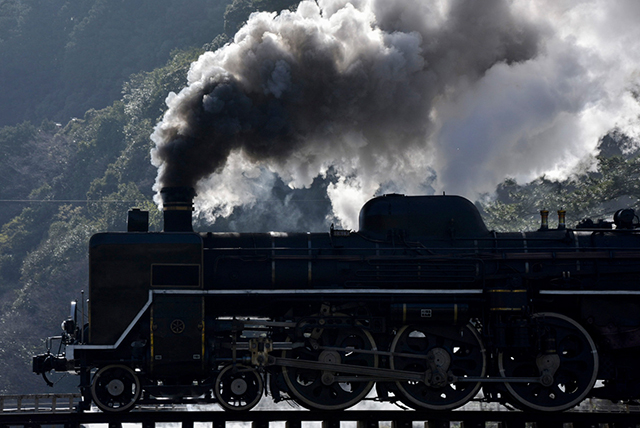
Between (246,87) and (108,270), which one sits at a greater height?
(246,87)

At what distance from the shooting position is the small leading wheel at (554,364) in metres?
14.1

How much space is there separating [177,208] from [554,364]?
7855 millimetres

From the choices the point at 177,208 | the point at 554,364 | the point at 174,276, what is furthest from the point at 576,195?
the point at 174,276

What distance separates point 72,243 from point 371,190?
4355cm

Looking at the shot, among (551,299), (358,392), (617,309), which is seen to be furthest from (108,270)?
(617,309)

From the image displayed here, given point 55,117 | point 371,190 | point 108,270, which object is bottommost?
point 108,270

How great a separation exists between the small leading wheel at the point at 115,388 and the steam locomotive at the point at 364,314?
26mm

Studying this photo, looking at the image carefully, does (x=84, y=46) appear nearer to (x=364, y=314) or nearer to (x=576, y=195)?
(x=576, y=195)

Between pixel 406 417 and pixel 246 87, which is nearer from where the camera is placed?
pixel 406 417

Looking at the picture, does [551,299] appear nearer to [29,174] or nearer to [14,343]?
[14,343]

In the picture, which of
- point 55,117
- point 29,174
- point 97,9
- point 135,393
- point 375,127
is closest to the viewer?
point 135,393

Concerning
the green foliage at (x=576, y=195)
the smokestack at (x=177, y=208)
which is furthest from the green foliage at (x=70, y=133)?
the smokestack at (x=177, y=208)

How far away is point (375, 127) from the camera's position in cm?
1809

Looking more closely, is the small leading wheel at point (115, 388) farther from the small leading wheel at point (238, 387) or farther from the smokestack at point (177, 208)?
the smokestack at point (177, 208)
